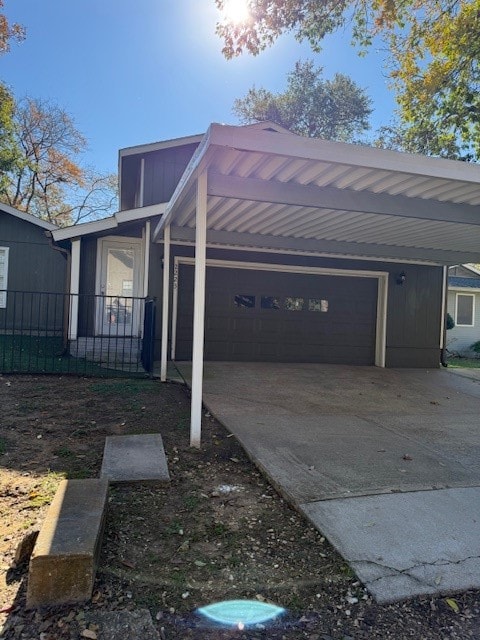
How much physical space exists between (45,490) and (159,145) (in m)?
8.68

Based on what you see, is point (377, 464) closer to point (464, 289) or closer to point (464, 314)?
point (464, 289)

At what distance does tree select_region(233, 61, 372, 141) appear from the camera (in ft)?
84.0

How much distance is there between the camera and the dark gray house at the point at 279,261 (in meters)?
4.64

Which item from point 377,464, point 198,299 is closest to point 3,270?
point 198,299

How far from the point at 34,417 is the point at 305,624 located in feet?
12.9

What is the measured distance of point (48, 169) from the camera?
23125 millimetres

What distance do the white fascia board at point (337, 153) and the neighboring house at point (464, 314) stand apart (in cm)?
1476

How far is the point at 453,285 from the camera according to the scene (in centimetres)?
1714

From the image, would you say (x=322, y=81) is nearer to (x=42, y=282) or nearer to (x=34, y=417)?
(x=42, y=282)

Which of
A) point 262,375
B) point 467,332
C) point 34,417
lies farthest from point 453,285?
point 34,417

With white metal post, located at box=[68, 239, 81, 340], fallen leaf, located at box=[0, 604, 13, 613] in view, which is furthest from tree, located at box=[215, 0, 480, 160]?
fallen leaf, located at box=[0, 604, 13, 613]

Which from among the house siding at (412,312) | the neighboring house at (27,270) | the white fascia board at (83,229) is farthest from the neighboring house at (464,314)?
the neighboring house at (27,270)

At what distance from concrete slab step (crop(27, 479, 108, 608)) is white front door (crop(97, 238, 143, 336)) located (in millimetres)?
7137

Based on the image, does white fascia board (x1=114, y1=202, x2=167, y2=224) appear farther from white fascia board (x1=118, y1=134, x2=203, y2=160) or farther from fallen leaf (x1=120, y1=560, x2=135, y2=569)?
fallen leaf (x1=120, y1=560, x2=135, y2=569)
